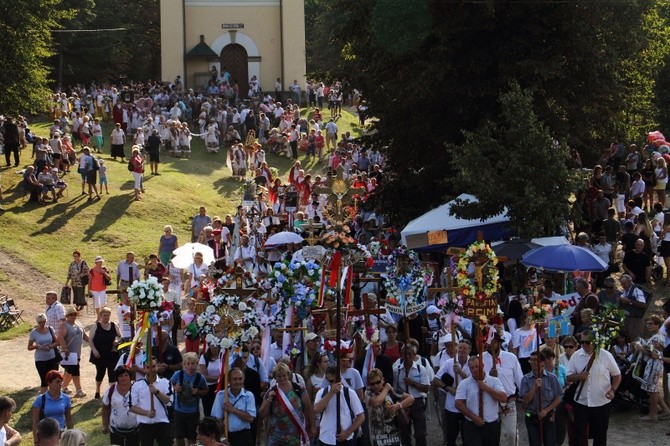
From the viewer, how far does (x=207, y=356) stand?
14766 mm

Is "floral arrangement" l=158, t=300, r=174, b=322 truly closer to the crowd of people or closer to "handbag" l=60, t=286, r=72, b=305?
the crowd of people

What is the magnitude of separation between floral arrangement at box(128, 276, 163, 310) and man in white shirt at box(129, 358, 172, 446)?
92 centimetres

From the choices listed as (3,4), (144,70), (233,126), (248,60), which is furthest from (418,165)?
(144,70)

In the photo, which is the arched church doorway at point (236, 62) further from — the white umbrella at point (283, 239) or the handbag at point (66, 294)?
the white umbrella at point (283, 239)

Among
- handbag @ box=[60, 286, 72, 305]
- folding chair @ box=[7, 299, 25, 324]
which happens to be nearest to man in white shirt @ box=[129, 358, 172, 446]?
handbag @ box=[60, 286, 72, 305]

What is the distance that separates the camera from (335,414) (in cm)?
1246

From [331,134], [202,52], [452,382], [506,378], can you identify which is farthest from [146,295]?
[202,52]

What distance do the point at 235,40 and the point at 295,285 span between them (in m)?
38.5

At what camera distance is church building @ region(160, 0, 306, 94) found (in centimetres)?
5106

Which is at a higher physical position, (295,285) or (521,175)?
(521,175)

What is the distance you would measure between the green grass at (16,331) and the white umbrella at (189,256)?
3589mm

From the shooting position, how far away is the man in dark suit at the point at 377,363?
46.3ft

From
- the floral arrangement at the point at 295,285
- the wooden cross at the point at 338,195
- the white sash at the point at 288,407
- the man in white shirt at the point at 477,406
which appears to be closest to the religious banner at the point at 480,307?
the man in white shirt at the point at 477,406

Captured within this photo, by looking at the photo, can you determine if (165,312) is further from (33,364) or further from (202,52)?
(202,52)
